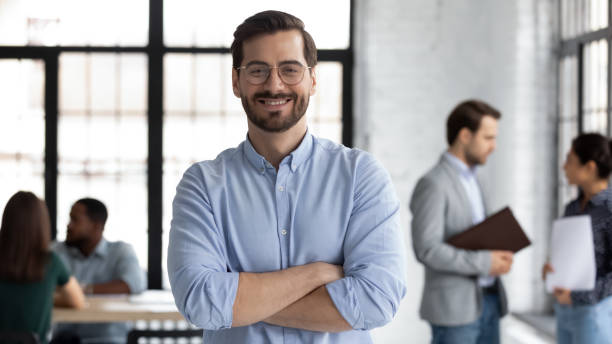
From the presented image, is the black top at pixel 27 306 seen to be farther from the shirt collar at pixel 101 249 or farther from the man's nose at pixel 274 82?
the man's nose at pixel 274 82

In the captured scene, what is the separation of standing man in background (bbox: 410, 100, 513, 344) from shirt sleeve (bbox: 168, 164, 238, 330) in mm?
1772

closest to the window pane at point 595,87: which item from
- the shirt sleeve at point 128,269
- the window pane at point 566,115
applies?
the window pane at point 566,115

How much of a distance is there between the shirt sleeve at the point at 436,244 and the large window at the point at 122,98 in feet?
9.70

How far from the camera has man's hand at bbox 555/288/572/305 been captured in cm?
331

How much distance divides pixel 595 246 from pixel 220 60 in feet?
12.1

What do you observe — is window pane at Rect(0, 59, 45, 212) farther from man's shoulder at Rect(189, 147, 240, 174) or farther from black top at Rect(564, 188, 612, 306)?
man's shoulder at Rect(189, 147, 240, 174)

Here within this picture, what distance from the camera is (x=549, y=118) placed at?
532 cm

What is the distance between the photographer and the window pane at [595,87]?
4.75 meters

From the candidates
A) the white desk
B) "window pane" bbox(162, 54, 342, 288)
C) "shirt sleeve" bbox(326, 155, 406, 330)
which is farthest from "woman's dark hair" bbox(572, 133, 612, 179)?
"window pane" bbox(162, 54, 342, 288)

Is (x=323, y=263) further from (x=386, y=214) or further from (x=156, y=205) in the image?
(x=156, y=205)

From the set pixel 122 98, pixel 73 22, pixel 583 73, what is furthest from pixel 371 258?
pixel 73 22

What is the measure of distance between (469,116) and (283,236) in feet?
6.75

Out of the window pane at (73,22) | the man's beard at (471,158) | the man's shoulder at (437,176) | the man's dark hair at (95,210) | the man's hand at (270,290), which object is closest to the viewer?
the man's hand at (270,290)

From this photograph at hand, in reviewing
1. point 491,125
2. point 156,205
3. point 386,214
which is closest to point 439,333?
point 491,125
